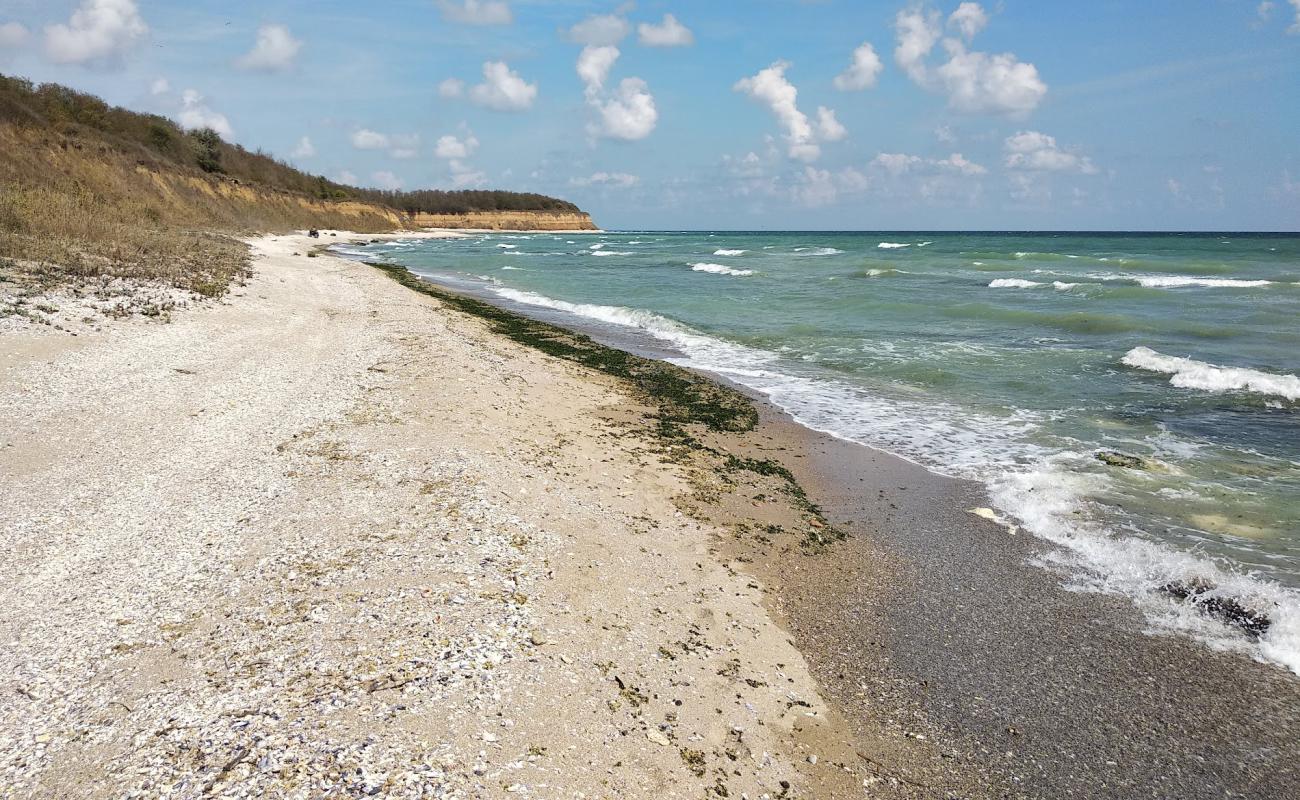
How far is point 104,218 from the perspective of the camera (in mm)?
22141

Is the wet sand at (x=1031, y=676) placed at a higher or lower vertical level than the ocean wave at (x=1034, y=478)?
lower

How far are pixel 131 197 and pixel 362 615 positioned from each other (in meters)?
43.3

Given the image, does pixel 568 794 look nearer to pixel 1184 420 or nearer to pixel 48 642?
pixel 48 642

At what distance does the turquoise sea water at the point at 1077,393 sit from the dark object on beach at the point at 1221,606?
0.26 feet

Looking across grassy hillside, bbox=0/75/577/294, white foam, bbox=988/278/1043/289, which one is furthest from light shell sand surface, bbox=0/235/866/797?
white foam, bbox=988/278/1043/289

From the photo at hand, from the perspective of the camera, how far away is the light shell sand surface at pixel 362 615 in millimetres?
3541

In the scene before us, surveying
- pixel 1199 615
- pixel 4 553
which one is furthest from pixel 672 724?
pixel 4 553

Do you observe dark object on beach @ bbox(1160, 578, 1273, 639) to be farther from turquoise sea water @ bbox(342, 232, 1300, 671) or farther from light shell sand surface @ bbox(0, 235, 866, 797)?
light shell sand surface @ bbox(0, 235, 866, 797)

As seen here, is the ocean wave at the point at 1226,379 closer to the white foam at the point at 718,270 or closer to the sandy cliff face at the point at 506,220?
the white foam at the point at 718,270

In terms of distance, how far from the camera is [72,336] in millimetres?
11312

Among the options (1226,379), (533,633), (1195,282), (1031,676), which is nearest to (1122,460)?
(1031,676)

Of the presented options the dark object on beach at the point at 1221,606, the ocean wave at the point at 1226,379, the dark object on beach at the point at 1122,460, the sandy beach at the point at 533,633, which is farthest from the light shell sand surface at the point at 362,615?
the ocean wave at the point at 1226,379

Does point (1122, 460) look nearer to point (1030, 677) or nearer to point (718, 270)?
point (1030, 677)

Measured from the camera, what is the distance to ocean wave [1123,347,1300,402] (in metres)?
13.0
